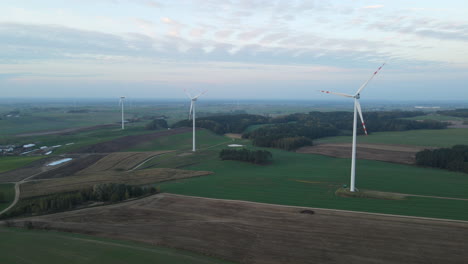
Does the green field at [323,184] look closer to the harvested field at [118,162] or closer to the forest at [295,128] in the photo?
the harvested field at [118,162]

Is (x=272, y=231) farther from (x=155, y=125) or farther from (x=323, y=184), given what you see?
(x=155, y=125)

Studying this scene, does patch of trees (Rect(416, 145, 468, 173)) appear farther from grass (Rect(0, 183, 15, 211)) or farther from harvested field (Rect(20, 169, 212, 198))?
grass (Rect(0, 183, 15, 211))

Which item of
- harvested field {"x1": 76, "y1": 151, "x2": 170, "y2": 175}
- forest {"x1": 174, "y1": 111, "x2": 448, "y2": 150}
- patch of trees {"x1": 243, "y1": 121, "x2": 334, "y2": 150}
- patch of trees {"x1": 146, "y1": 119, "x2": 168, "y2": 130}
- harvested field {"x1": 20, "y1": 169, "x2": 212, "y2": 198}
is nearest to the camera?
harvested field {"x1": 20, "y1": 169, "x2": 212, "y2": 198}

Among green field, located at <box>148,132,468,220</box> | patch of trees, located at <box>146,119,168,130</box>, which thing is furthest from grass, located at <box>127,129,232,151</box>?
patch of trees, located at <box>146,119,168,130</box>

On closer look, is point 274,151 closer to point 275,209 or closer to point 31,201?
point 275,209

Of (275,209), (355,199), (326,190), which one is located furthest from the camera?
(326,190)

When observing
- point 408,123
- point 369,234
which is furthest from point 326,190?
point 408,123

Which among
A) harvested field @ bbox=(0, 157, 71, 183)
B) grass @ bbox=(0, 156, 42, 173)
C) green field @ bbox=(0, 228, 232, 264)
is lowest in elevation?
harvested field @ bbox=(0, 157, 71, 183)
